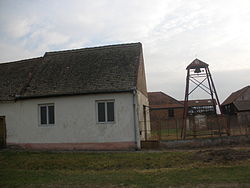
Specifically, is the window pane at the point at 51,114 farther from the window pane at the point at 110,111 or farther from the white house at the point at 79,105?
the window pane at the point at 110,111

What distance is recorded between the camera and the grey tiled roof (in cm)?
1602

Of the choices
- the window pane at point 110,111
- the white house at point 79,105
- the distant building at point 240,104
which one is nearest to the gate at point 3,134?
the white house at point 79,105

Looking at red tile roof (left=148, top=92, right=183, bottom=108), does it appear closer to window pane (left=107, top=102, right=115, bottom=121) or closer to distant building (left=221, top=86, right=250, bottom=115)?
distant building (left=221, top=86, right=250, bottom=115)

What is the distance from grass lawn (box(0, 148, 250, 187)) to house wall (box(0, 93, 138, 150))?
1989 mm

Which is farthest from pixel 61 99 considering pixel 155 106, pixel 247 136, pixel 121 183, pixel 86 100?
pixel 155 106

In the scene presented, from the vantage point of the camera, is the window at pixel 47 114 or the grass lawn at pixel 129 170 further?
the window at pixel 47 114

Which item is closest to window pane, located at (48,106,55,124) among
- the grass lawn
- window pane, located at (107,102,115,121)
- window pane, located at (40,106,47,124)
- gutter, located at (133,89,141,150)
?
window pane, located at (40,106,47,124)

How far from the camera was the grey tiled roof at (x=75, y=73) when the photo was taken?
16.0 m

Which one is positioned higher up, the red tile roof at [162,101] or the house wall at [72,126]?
the red tile roof at [162,101]

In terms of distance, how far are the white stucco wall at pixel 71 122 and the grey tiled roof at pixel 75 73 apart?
530 millimetres

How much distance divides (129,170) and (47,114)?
27.6 ft

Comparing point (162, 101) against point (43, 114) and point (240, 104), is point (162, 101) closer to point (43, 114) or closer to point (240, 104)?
point (240, 104)

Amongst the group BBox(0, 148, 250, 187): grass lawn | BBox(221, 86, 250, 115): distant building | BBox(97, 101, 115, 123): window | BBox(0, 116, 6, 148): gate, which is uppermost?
BBox(221, 86, 250, 115): distant building

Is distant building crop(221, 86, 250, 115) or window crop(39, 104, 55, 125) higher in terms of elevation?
distant building crop(221, 86, 250, 115)
